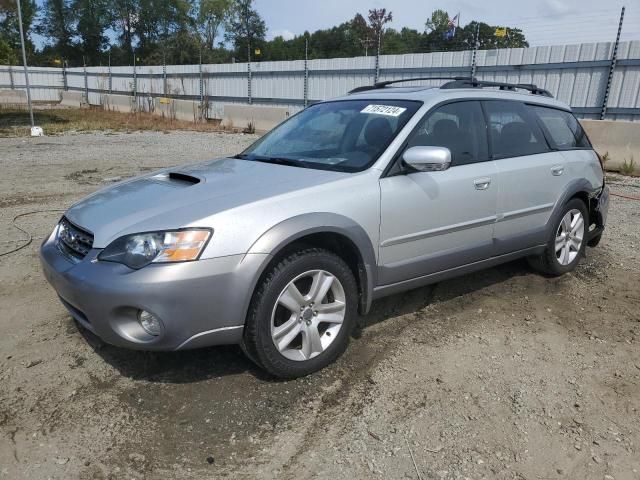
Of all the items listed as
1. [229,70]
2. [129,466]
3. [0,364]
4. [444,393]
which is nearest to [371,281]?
[444,393]

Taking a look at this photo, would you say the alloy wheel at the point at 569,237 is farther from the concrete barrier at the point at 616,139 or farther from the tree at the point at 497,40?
the tree at the point at 497,40

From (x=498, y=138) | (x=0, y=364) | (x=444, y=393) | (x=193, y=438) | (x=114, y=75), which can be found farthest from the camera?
(x=114, y=75)

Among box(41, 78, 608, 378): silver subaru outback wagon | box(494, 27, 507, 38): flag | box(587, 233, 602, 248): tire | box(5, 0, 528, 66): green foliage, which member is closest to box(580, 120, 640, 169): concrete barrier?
box(494, 27, 507, 38): flag

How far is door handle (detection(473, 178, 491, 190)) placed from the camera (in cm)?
365

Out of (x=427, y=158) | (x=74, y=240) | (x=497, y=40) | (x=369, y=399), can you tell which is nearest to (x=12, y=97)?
(x=497, y=40)

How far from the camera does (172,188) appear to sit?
309 centimetres

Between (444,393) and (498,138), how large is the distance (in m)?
2.08

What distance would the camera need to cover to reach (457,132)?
3713 mm

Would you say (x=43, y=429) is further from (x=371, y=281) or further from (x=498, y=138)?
(x=498, y=138)

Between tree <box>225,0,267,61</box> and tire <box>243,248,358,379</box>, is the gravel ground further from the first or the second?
tree <box>225,0,267,61</box>

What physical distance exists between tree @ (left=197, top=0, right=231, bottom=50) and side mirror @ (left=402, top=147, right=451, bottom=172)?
80208mm

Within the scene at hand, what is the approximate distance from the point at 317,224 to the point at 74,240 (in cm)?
138

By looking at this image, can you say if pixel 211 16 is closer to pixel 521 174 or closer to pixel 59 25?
pixel 59 25

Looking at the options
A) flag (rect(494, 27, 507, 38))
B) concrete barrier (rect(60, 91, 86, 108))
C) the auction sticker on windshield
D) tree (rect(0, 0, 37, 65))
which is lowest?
concrete barrier (rect(60, 91, 86, 108))
